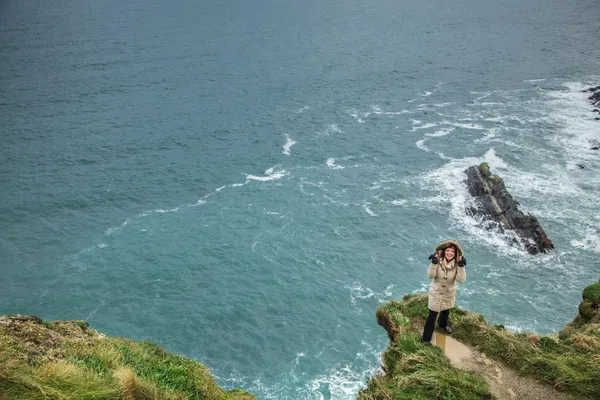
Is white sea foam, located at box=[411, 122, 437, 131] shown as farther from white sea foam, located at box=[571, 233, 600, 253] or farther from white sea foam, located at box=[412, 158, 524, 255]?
white sea foam, located at box=[571, 233, 600, 253]

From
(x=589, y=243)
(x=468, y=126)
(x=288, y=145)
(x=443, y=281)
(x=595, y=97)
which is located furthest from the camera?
(x=595, y=97)

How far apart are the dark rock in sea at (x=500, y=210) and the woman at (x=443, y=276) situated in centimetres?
3992

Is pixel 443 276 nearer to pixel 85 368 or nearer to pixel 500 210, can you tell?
pixel 85 368

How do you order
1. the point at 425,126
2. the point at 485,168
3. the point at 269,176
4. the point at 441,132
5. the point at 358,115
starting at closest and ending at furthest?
1. the point at 485,168
2. the point at 269,176
3. the point at 441,132
4. the point at 425,126
5. the point at 358,115

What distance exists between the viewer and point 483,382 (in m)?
14.9

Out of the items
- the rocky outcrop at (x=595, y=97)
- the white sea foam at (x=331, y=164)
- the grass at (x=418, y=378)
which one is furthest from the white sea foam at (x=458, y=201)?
the grass at (x=418, y=378)

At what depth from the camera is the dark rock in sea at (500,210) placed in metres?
52.3

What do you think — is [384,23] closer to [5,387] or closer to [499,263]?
[499,263]

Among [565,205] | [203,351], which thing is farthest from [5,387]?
[565,205]

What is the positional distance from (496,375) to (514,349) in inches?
52.1

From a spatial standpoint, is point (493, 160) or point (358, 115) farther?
point (358, 115)

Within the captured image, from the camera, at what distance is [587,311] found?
22422mm

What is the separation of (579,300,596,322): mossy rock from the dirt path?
876cm

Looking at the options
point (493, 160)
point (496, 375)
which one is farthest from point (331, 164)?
point (496, 375)
